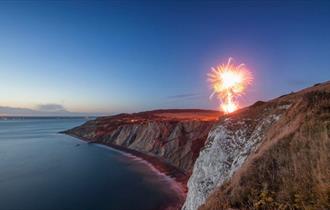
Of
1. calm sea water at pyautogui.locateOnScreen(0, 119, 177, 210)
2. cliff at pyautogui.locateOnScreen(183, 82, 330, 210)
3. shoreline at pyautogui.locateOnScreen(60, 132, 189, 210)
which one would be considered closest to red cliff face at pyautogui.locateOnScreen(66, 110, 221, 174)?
shoreline at pyautogui.locateOnScreen(60, 132, 189, 210)

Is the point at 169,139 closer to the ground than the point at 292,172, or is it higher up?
closer to the ground

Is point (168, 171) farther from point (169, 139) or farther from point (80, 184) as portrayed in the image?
point (80, 184)

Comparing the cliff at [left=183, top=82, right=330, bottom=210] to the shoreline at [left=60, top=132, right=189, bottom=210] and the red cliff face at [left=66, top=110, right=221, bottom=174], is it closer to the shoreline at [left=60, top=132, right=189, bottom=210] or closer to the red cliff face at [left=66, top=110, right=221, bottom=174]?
the shoreline at [left=60, top=132, right=189, bottom=210]

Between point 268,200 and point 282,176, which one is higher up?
point 282,176

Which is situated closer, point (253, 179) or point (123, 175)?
point (253, 179)

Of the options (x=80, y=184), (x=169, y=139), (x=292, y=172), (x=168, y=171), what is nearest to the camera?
(x=292, y=172)

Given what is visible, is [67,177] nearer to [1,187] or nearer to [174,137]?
[1,187]

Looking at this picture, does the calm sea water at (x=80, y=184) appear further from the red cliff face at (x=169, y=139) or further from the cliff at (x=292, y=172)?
the cliff at (x=292, y=172)

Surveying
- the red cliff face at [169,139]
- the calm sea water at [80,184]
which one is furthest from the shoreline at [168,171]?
the red cliff face at [169,139]

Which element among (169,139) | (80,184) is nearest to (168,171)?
(169,139)

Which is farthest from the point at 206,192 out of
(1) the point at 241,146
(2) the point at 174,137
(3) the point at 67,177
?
(2) the point at 174,137

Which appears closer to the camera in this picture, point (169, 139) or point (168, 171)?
point (168, 171)
